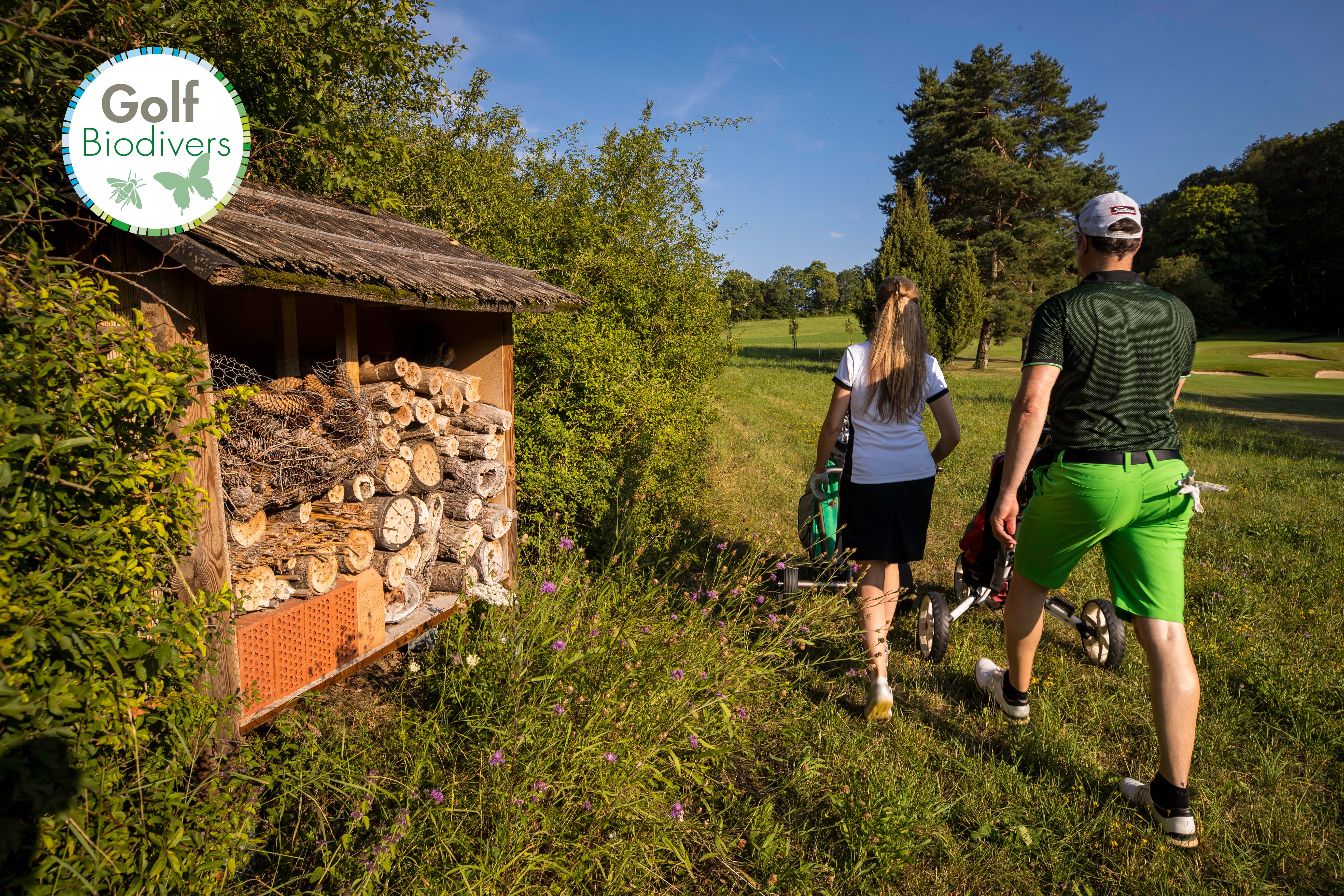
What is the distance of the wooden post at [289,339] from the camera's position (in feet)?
11.4

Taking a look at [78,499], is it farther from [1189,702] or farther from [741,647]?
[1189,702]

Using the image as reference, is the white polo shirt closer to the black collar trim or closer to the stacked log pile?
the black collar trim

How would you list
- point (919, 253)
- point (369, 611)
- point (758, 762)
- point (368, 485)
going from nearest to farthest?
point (758, 762)
point (369, 611)
point (368, 485)
point (919, 253)

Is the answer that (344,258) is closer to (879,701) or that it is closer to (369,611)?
(369,611)

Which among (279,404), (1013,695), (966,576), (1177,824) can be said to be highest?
(279,404)

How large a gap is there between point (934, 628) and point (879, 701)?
0.87 m

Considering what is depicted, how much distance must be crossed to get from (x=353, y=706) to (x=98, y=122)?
2.78 metres

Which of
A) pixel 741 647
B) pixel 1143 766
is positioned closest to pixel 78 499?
pixel 741 647

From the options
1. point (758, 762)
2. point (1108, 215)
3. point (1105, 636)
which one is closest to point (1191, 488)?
point (1108, 215)

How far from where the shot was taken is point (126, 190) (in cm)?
241

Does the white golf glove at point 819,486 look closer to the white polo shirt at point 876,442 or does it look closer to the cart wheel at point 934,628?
the white polo shirt at point 876,442

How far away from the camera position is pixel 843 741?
329cm

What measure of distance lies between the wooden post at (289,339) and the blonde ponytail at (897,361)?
306 cm

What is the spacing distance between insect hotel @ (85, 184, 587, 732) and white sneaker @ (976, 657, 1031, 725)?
2880 millimetres
